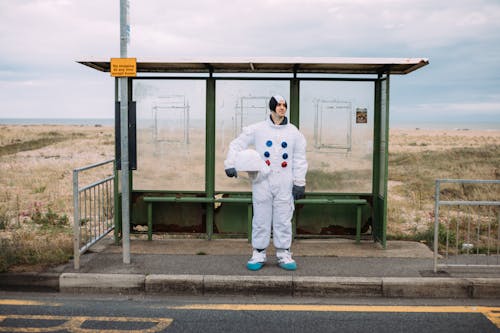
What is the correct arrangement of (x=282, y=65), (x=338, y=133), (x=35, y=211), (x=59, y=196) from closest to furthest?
(x=282, y=65) → (x=338, y=133) → (x=35, y=211) → (x=59, y=196)

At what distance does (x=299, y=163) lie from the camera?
6.50 meters

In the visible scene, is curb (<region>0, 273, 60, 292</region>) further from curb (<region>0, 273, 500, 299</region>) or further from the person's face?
the person's face

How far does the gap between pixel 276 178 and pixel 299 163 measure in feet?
1.07

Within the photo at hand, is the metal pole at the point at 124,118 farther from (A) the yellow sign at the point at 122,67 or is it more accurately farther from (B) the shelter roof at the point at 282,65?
(B) the shelter roof at the point at 282,65

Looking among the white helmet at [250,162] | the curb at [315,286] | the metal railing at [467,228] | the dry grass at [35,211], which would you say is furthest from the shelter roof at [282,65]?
the curb at [315,286]

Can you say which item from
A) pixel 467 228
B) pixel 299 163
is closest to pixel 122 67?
pixel 299 163

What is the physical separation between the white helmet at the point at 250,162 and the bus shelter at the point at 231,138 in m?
1.59

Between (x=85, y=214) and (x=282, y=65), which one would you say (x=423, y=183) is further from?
(x=85, y=214)

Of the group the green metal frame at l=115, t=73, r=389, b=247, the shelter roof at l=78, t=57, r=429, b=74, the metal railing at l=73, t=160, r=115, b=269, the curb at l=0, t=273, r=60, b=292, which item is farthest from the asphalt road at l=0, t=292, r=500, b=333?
the shelter roof at l=78, t=57, r=429, b=74

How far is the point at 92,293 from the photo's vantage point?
19.5 feet

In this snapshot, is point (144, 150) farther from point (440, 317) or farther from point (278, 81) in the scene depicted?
point (440, 317)

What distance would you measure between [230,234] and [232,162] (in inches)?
77.9

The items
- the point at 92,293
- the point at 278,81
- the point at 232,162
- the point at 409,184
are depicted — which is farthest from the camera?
the point at 409,184

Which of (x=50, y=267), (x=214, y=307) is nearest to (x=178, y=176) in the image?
(x=50, y=267)
